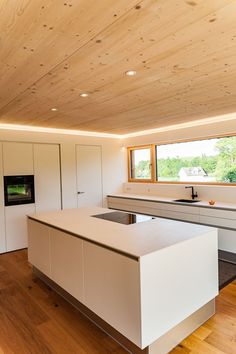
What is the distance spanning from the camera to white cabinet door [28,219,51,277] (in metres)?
2.78

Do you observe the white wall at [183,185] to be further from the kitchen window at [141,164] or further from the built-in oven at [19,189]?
the built-in oven at [19,189]

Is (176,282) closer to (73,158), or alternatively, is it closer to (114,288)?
(114,288)

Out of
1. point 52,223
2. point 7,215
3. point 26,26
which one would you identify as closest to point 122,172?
point 7,215

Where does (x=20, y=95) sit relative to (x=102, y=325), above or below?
above

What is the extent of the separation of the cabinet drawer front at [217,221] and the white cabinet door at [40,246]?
7.72 ft

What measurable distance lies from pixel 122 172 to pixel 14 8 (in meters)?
4.83

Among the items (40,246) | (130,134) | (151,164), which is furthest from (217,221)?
(130,134)

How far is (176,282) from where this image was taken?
6.13ft

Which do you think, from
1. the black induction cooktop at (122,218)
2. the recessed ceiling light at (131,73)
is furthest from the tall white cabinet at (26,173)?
the recessed ceiling light at (131,73)

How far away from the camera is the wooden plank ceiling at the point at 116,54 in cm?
129

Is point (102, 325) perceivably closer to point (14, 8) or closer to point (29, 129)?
point (14, 8)

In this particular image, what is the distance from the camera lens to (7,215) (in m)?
4.27

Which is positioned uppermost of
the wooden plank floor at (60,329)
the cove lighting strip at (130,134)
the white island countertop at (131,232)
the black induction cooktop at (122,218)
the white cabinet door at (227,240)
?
the cove lighting strip at (130,134)

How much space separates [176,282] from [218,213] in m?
2.04
